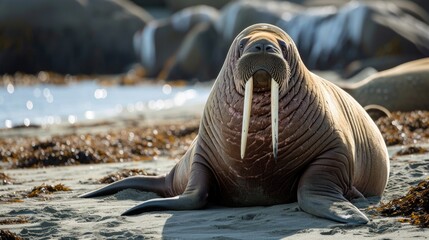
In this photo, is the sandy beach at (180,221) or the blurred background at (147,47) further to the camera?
the blurred background at (147,47)

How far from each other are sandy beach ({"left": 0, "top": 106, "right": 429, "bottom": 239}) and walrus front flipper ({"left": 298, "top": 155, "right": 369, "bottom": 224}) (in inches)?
2.6

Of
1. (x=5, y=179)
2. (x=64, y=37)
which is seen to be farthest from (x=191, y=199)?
(x=64, y=37)

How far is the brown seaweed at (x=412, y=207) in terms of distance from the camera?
5712 mm

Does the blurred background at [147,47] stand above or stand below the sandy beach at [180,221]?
above

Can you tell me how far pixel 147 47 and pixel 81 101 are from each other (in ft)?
24.9

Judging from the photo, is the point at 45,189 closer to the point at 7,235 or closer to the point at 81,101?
the point at 7,235

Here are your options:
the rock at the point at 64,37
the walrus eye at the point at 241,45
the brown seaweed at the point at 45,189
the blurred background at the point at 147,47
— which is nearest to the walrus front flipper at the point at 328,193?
the walrus eye at the point at 241,45

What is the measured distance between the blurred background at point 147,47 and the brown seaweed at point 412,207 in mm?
11352

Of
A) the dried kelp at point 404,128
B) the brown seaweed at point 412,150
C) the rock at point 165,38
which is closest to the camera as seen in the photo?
the brown seaweed at point 412,150

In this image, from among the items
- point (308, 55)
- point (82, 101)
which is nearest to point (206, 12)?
point (308, 55)

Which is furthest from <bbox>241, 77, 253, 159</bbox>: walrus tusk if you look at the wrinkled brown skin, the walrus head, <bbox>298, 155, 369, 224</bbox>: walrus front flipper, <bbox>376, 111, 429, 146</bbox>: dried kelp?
the wrinkled brown skin

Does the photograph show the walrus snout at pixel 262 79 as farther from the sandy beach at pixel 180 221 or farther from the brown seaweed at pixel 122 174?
the brown seaweed at pixel 122 174

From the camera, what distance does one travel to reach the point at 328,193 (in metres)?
6.24

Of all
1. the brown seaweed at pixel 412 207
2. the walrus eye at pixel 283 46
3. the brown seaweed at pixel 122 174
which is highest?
the walrus eye at pixel 283 46
